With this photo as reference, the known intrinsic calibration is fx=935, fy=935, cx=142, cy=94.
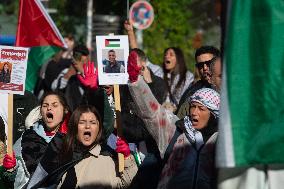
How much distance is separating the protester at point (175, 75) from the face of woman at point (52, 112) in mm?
2892

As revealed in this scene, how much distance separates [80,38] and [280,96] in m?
17.5

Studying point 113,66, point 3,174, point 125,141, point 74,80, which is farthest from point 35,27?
point 125,141

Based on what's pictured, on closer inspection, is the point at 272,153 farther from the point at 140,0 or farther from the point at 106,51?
the point at 140,0

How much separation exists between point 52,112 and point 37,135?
0.32 metres

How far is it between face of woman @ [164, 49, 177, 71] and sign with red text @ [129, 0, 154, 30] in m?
4.23

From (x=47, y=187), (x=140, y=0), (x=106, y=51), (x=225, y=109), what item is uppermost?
(x=140, y=0)

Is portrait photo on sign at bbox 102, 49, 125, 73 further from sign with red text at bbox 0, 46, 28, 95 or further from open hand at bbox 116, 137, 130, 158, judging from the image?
sign with red text at bbox 0, 46, 28, 95

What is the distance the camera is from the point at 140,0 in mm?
17750

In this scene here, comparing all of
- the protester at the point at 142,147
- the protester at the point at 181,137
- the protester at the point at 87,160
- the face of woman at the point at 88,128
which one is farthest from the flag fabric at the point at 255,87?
the face of woman at the point at 88,128

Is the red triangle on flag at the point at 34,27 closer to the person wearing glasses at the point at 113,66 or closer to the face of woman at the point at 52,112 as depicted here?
the face of woman at the point at 52,112

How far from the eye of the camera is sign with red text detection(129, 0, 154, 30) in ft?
56.7

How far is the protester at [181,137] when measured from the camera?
21.7 feet

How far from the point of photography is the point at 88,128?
7.66m

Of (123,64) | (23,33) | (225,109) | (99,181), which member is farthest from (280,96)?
(23,33)
